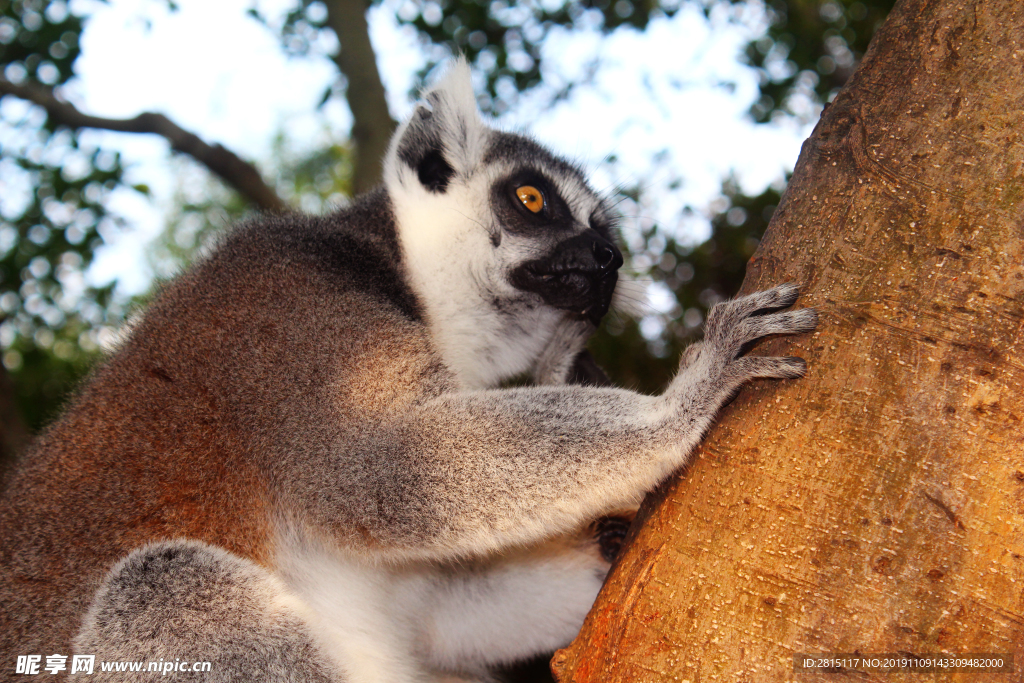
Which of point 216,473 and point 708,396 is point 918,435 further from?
point 216,473

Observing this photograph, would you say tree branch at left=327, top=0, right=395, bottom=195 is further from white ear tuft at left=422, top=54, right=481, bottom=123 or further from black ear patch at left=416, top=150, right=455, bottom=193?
black ear patch at left=416, top=150, right=455, bottom=193

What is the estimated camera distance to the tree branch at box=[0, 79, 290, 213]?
20.2 ft

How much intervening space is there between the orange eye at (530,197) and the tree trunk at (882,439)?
1682 mm

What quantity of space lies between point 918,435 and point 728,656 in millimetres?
857

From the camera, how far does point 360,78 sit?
7.12 meters

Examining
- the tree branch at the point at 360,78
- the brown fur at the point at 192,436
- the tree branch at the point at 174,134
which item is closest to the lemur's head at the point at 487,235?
the brown fur at the point at 192,436

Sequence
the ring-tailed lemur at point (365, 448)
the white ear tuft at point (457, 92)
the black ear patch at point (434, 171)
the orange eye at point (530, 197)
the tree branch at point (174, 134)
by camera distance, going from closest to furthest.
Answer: the ring-tailed lemur at point (365, 448) < the orange eye at point (530, 197) < the black ear patch at point (434, 171) < the white ear tuft at point (457, 92) < the tree branch at point (174, 134)

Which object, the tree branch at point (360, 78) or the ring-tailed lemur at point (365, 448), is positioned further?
the tree branch at point (360, 78)

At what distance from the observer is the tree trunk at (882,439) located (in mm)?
1959

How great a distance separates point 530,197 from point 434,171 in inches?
25.2

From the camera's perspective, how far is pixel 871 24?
5906 millimetres

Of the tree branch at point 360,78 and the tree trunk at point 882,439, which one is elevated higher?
the tree trunk at point 882,439

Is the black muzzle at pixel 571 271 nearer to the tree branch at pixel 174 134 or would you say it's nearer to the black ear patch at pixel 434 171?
the black ear patch at pixel 434 171

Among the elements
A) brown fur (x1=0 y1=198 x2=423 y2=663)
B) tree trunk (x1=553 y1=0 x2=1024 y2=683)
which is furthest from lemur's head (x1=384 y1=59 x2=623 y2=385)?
tree trunk (x1=553 y1=0 x2=1024 y2=683)
